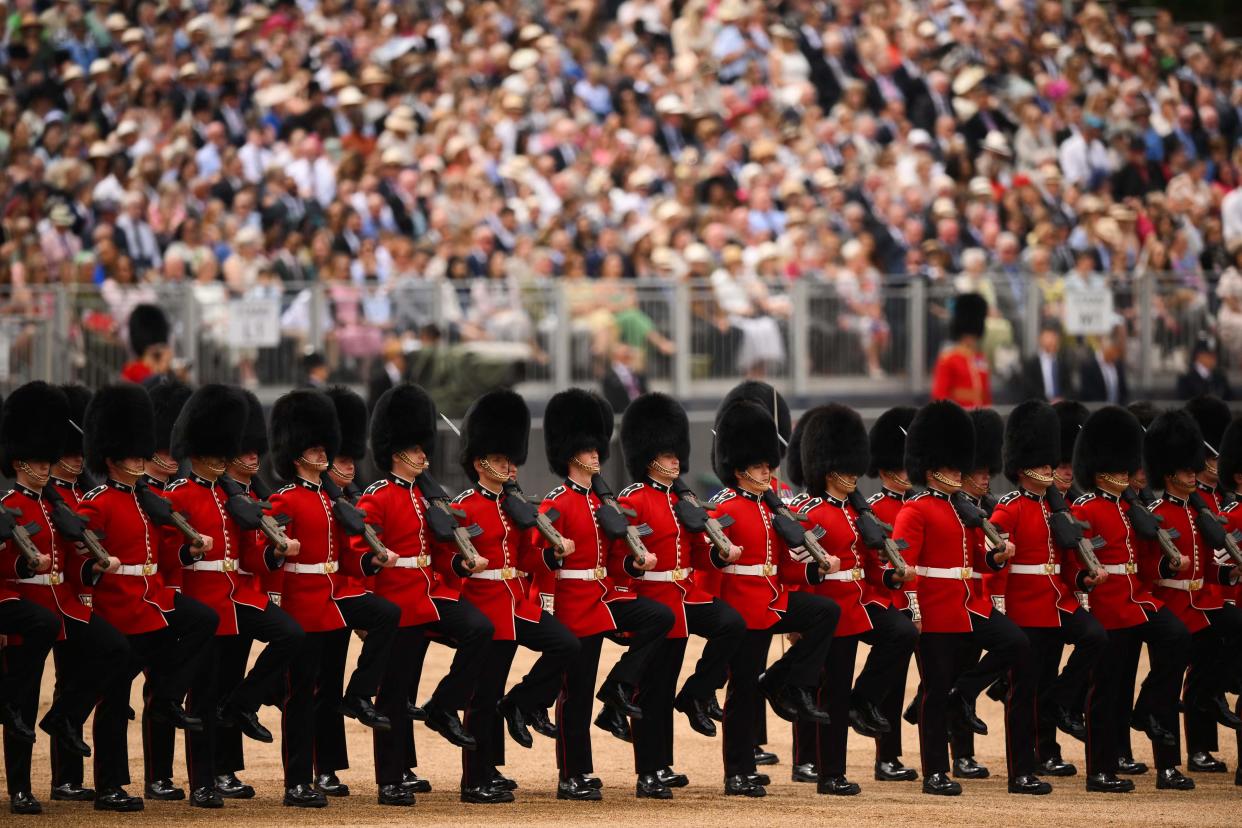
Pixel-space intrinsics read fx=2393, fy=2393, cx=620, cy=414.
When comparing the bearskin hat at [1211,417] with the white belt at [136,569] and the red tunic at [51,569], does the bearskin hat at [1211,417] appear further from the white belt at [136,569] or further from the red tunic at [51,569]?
the red tunic at [51,569]

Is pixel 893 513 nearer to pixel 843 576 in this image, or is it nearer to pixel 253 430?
pixel 843 576

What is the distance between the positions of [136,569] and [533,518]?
153 centimetres

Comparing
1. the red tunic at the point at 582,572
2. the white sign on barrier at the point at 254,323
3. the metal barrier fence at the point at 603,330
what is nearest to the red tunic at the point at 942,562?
the red tunic at the point at 582,572

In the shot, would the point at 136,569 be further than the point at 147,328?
No

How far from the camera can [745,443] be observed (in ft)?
32.5

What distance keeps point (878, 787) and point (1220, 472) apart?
2.18 metres

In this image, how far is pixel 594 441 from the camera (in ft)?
32.1

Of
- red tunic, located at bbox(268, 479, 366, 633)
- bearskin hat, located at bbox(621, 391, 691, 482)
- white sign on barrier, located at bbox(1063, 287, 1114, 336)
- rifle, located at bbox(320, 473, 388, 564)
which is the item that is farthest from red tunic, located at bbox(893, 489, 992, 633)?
white sign on barrier, located at bbox(1063, 287, 1114, 336)

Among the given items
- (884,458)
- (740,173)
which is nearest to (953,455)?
(884,458)

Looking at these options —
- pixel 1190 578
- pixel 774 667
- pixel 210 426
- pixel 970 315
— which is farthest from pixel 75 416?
pixel 970 315

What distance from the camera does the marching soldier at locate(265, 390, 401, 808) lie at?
30.0ft

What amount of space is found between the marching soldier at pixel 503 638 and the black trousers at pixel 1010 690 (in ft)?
4.90

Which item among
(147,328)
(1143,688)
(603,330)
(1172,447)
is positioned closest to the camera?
(1143,688)

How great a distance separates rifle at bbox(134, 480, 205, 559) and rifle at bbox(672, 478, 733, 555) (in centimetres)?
190
